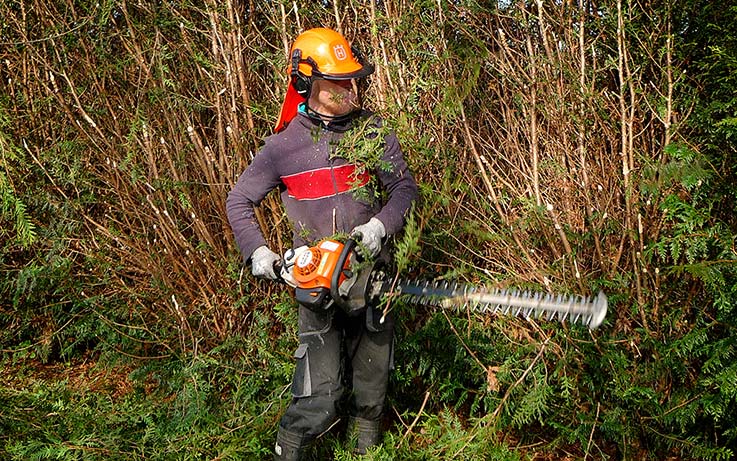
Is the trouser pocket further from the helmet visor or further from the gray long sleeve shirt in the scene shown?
the helmet visor

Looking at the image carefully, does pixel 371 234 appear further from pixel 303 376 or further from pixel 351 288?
pixel 303 376

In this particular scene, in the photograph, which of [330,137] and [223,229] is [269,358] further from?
[330,137]

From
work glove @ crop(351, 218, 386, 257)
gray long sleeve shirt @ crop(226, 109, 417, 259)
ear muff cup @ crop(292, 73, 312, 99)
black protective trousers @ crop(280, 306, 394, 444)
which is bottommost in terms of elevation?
black protective trousers @ crop(280, 306, 394, 444)

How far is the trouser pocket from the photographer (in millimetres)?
2892

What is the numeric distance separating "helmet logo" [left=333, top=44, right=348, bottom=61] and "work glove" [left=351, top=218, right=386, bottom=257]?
664 millimetres

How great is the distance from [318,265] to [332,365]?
24.0 inches

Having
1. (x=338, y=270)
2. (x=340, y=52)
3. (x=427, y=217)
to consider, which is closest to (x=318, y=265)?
(x=338, y=270)

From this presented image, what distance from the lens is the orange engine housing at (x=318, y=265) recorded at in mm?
2492

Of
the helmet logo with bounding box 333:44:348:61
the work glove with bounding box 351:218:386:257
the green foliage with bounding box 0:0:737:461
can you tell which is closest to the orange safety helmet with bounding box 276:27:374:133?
the helmet logo with bounding box 333:44:348:61

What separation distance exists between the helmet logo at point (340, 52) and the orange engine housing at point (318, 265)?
759 mm

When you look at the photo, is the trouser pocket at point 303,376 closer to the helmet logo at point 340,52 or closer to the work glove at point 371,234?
the work glove at point 371,234

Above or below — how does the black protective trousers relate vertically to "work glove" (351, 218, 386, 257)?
below

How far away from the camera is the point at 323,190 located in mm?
2830

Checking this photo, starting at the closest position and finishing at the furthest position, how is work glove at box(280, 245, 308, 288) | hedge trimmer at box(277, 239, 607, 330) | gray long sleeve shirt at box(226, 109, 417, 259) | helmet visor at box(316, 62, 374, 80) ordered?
hedge trimmer at box(277, 239, 607, 330) < work glove at box(280, 245, 308, 288) < helmet visor at box(316, 62, 374, 80) < gray long sleeve shirt at box(226, 109, 417, 259)
